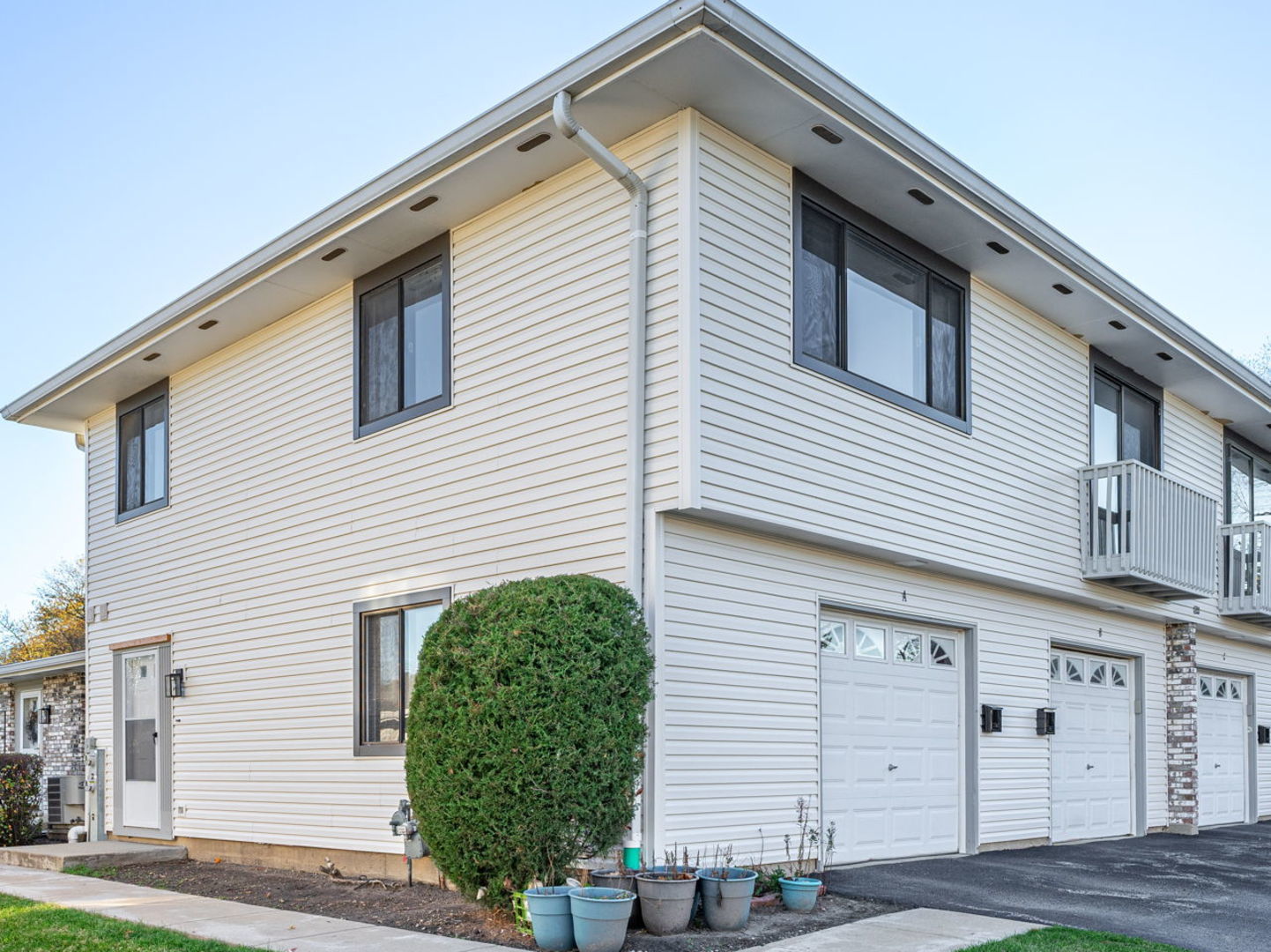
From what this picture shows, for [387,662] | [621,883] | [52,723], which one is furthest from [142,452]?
[621,883]

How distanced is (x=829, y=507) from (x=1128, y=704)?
6.81 metres

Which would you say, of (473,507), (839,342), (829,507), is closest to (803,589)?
(829,507)

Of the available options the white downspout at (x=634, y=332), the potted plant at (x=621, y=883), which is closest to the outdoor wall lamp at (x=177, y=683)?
the white downspout at (x=634, y=332)

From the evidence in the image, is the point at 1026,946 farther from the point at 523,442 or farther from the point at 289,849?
the point at 289,849

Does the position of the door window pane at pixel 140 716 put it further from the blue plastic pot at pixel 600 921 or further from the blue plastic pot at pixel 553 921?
the blue plastic pot at pixel 600 921

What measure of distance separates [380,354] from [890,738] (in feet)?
17.8

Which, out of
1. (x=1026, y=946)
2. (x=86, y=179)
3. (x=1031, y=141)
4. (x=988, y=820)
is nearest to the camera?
(x=1026, y=946)

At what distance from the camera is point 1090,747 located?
13.0m

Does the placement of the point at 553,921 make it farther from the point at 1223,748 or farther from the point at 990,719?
the point at 1223,748

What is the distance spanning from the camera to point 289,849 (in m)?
11.0

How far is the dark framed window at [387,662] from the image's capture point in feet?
32.6

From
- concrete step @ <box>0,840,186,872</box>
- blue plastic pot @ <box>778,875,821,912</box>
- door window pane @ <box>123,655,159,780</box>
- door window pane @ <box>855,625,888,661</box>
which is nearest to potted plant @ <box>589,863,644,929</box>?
blue plastic pot @ <box>778,875,821,912</box>

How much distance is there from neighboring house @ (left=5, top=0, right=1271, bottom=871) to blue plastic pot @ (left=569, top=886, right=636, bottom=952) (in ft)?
3.13

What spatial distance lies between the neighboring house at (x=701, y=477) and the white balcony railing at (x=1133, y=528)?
0.04m
